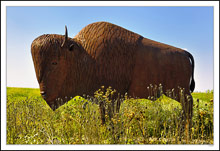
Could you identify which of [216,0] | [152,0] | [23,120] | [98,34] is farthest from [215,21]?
[23,120]

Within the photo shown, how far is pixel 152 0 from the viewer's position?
113 inches

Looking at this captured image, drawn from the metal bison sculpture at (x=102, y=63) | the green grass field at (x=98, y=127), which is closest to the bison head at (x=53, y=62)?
the metal bison sculpture at (x=102, y=63)

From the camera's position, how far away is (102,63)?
3.32 m

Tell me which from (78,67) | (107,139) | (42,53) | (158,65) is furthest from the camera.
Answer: (158,65)

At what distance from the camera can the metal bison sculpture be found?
3158 mm

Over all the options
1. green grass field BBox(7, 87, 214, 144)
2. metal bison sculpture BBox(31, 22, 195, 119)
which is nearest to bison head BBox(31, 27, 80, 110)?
metal bison sculpture BBox(31, 22, 195, 119)

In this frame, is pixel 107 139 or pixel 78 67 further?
pixel 78 67

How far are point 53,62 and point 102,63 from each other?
0.86 meters

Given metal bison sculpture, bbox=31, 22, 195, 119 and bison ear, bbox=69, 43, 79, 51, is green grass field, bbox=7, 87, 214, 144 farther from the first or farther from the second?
bison ear, bbox=69, 43, 79, 51

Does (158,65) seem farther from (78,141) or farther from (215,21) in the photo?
(78,141)

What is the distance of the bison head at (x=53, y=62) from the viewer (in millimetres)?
3090

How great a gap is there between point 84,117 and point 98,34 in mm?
1612

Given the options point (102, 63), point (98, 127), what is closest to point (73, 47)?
point (102, 63)

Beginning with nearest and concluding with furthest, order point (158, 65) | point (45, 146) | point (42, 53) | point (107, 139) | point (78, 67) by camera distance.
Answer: point (45, 146) < point (107, 139) < point (42, 53) < point (78, 67) < point (158, 65)
